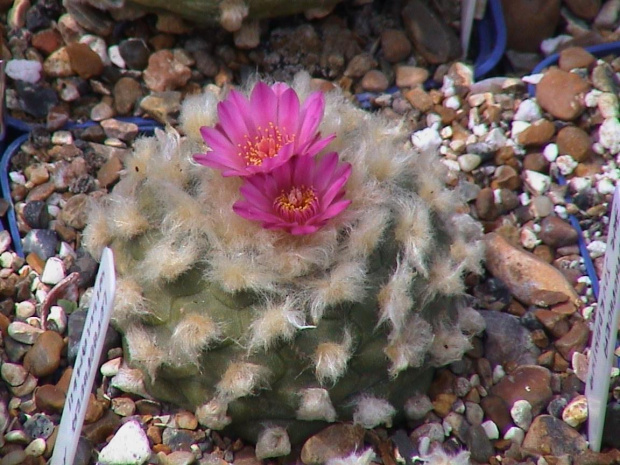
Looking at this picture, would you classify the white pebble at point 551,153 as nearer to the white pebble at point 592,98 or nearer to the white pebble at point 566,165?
the white pebble at point 566,165

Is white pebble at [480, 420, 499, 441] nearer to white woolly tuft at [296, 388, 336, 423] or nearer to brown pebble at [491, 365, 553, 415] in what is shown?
brown pebble at [491, 365, 553, 415]

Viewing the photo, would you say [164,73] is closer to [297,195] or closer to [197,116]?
[197,116]

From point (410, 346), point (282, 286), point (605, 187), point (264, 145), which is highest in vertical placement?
point (264, 145)

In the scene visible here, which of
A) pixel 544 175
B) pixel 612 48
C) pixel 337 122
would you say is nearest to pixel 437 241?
pixel 337 122

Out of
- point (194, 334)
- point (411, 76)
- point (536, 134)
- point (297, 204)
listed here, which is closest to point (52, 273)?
point (194, 334)

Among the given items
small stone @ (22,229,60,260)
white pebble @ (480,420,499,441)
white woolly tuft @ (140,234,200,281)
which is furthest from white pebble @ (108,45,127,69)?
white pebble @ (480,420,499,441)

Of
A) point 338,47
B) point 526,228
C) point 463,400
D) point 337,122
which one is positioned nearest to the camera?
point 337,122

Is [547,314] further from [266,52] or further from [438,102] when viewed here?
[266,52]

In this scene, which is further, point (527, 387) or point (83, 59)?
point (83, 59)
